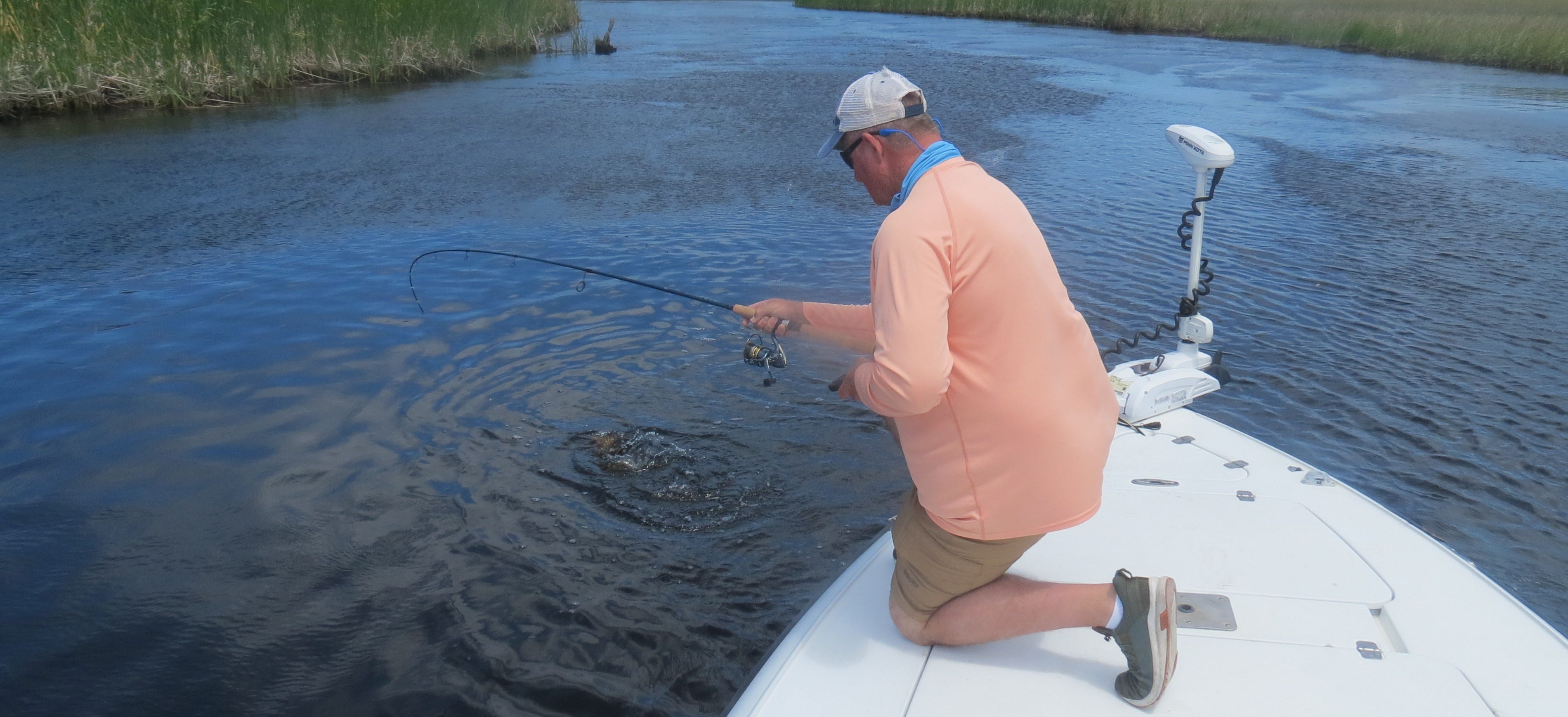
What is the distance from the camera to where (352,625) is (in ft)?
11.9

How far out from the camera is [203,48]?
1356cm

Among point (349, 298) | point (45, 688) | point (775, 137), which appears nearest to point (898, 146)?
point (45, 688)

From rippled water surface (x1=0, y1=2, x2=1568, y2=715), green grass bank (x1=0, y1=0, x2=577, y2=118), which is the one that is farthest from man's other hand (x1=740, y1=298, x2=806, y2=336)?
green grass bank (x1=0, y1=0, x2=577, y2=118)

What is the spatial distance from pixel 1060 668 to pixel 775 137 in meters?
10.8

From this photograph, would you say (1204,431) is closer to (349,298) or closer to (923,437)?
(923,437)

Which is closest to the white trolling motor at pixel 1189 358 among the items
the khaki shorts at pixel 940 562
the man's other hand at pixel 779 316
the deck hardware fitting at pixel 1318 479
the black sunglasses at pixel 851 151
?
the deck hardware fitting at pixel 1318 479

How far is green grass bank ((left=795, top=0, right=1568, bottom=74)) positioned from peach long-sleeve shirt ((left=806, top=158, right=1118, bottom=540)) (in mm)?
24662

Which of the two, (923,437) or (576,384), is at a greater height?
(923,437)

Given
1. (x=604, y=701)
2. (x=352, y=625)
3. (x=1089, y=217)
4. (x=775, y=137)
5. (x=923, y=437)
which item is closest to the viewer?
(x=923, y=437)

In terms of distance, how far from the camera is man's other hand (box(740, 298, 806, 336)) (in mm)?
3102

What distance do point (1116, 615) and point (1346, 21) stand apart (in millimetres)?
32798

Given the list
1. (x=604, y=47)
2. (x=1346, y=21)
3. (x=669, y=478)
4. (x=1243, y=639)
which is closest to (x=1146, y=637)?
(x=1243, y=639)

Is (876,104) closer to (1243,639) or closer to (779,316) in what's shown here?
(779,316)

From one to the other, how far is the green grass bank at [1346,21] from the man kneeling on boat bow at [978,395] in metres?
24.7
